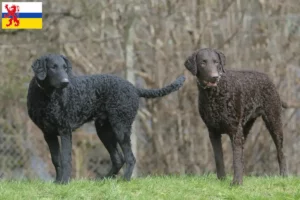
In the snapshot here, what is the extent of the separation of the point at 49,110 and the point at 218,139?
6.04ft

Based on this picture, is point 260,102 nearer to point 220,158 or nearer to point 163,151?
point 220,158

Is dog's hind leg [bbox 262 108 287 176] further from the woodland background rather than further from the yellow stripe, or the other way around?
the yellow stripe

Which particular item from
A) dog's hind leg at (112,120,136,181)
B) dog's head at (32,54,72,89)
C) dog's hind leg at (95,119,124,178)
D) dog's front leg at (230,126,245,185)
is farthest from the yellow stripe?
dog's front leg at (230,126,245,185)

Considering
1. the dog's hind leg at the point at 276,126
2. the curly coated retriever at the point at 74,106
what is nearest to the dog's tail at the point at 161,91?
the curly coated retriever at the point at 74,106

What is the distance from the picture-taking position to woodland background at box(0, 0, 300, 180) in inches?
354

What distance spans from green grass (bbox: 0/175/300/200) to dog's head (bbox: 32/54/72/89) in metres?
1.01

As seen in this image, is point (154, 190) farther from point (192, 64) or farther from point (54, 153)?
point (192, 64)

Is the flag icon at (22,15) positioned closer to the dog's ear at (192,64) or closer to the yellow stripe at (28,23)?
the yellow stripe at (28,23)

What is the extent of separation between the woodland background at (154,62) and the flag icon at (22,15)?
97mm

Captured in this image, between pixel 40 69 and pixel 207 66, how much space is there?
5.49ft

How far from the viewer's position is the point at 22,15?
29.8ft

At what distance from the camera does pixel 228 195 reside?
6230 millimetres

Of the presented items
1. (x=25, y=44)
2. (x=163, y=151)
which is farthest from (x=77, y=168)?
(x=25, y=44)

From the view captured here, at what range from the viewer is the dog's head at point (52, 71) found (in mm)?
6317
